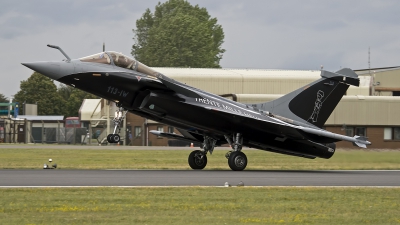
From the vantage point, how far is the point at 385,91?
58.1 metres

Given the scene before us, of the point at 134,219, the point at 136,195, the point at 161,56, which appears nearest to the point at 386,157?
the point at 136,195

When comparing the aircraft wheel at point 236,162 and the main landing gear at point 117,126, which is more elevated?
the main landing gear at point 117,126

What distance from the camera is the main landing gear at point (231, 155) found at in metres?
20.6

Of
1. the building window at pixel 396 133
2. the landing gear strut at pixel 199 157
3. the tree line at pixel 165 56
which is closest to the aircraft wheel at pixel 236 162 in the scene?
the landing gear strut at pixel 199 157

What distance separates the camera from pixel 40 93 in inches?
3770

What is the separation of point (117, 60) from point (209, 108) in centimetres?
334

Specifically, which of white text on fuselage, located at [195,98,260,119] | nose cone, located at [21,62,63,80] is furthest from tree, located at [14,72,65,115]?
nose cone, located at [21,62,63,80]

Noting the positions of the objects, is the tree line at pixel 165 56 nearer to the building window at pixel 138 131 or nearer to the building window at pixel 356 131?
the building window at pixel 138 131

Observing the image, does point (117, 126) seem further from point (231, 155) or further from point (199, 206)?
point (199, 206)

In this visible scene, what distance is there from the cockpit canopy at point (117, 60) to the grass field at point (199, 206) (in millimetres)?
6660

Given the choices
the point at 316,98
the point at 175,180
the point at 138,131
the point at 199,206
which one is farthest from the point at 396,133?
the point at 199,206

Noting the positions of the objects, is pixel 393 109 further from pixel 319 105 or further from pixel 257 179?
pixel 257 179

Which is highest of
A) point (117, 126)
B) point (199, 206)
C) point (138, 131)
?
point (138, 131)

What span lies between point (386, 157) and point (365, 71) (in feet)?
155
